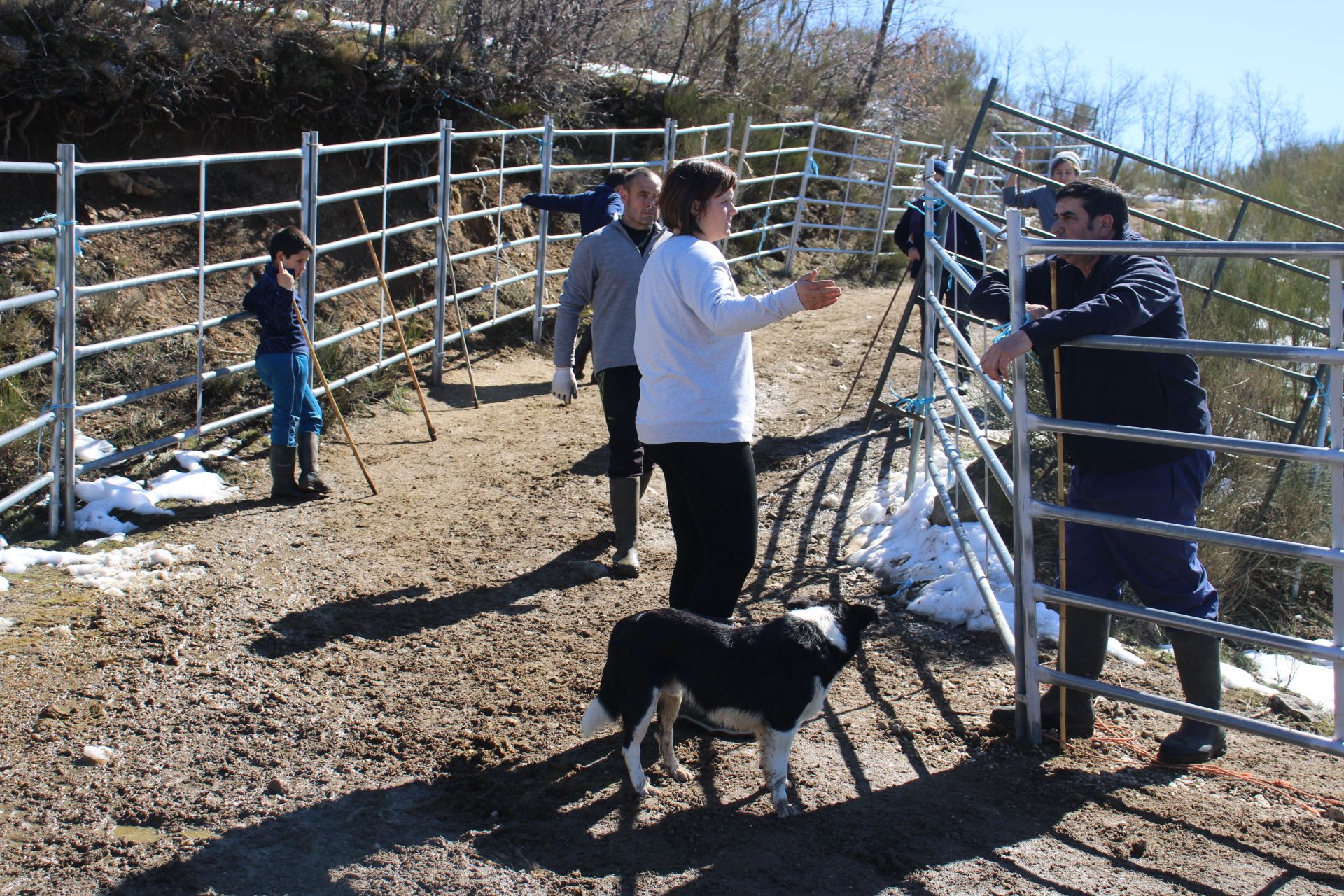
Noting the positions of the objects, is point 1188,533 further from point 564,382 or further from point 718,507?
point 564,382

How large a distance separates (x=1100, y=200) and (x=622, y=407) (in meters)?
2.21

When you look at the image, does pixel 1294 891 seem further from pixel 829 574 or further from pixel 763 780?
pixel 829 574

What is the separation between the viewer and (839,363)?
355 inches

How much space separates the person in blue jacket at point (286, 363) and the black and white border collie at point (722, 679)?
3003 millimetres

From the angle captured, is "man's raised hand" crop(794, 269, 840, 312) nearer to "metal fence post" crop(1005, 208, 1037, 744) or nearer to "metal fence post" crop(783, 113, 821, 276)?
"metal fence post" crop(1005, 208, 1037, 744)

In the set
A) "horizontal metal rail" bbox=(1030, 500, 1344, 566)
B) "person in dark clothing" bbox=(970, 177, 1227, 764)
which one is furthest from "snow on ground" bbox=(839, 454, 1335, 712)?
"horizontal metal rail" bbox=(1030, 500, 1344, 566)

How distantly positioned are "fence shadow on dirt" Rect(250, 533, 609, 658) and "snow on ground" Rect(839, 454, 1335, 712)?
145cm

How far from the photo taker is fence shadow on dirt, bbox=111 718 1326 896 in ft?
8.92

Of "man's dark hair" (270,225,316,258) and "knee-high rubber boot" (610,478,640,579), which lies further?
"man's dark hair" (270,225,316,258)

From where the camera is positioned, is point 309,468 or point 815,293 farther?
point 309,468

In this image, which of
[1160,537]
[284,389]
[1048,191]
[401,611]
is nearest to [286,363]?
[284,389]

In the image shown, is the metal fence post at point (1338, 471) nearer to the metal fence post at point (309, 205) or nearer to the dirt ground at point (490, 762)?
the dirt ground at point (490, 762)

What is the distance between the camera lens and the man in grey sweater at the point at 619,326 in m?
4.82

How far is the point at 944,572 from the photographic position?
4887mm
